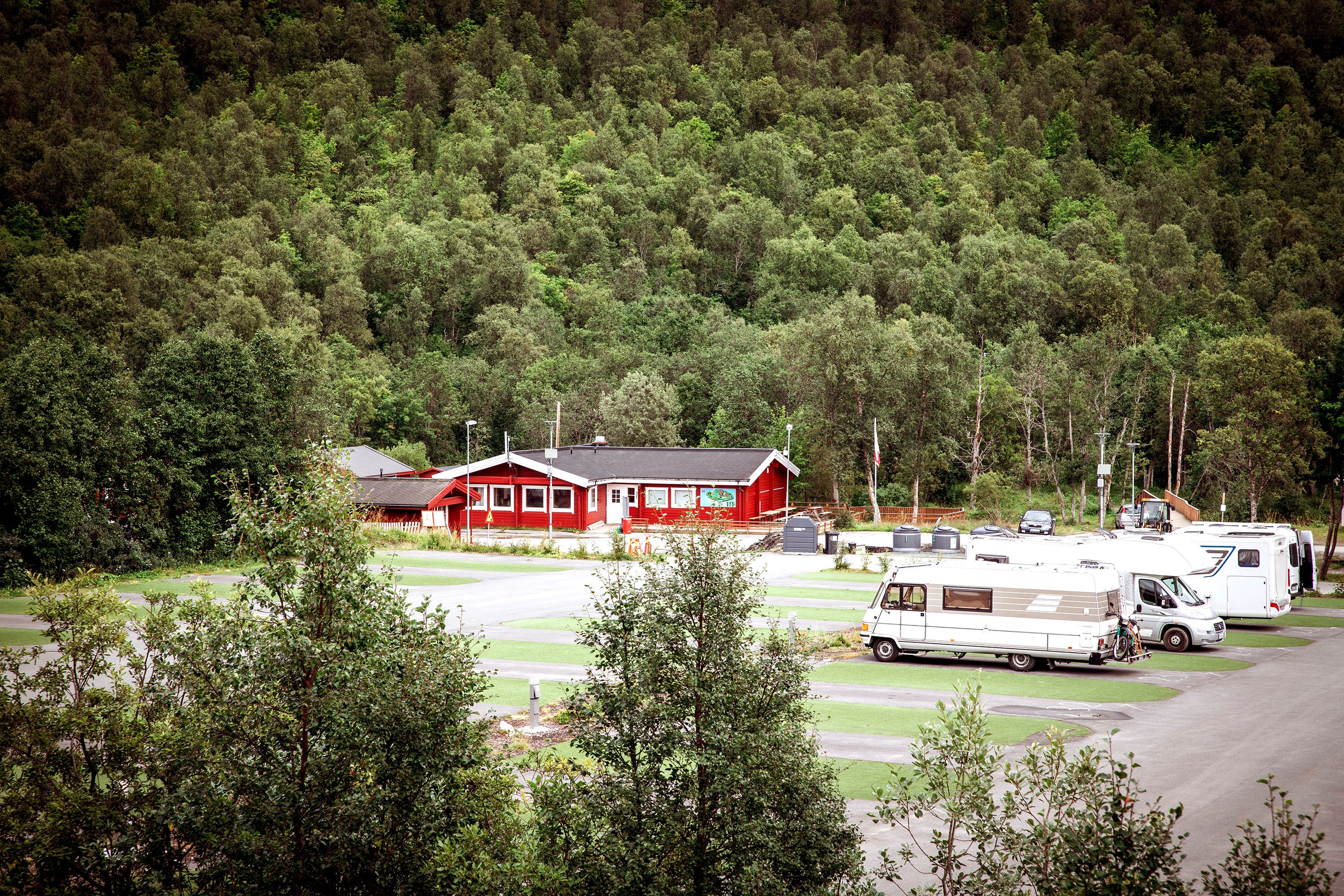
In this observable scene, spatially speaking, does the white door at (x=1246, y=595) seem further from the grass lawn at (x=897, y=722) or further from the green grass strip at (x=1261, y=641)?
the grass lawn at (x=897, y=722)

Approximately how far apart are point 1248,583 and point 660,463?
35.3 m

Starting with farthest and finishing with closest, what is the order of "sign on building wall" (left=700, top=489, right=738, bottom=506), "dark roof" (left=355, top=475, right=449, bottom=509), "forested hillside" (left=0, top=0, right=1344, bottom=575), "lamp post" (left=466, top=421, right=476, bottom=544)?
1. "sign on building wall" (left=700, top=489, right=738, bottom=506)
2. "dark roof" (left=355, top=475, right=449, bottom=509)
3. "lamp post" (left=466, top=421, right=476, bottom=544)
4. "forested hillside" (left=0, top=0, right=1344, bottom=575)

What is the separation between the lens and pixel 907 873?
1218cm

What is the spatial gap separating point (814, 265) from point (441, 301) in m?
38.9

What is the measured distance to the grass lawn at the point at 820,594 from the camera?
1276 inches

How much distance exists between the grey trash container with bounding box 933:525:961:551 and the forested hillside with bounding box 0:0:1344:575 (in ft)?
46.3

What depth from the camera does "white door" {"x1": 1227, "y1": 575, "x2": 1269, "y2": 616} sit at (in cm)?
2719

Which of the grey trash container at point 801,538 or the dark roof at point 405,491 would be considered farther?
the dark roof at point 405,491

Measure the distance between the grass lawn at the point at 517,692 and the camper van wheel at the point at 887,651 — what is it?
7.42 metres

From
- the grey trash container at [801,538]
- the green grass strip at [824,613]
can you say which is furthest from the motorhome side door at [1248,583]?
the grey trash container at [801,538]

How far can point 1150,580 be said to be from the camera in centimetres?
2495

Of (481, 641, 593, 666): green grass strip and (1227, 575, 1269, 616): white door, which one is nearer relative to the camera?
(481, 641, 593, 666): green grass strip

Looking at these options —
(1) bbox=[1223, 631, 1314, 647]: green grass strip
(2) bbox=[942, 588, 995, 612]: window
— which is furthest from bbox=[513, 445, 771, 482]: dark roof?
(2) bbox=[942, 588, 995, 612]: window

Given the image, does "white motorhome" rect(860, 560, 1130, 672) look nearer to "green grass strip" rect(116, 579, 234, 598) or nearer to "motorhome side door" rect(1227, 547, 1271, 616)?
"motorhome side door" rect(1227, 547, 1271, 616)
